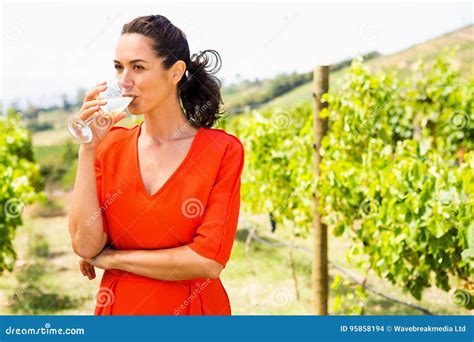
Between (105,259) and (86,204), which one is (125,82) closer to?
(86,204)

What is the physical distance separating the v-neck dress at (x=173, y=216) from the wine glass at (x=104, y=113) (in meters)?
0.17

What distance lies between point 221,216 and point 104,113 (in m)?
0.47

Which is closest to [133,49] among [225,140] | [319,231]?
[225,140]

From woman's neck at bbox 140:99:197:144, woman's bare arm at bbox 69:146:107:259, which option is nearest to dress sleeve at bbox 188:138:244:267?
woman's neck at bbox 140:99:197:144

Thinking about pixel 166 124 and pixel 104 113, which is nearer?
pixel 104 113

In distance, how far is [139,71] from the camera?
2121 millimetres

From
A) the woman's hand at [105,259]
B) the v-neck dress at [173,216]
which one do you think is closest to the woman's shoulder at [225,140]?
the v-neck dress at [173,216]

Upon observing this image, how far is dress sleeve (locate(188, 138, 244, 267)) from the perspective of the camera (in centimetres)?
211

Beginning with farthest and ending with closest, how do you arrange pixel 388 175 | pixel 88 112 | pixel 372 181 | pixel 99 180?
pixel 372 181 < pixel 388 175 < pixel 99 180 < pixel 88 112

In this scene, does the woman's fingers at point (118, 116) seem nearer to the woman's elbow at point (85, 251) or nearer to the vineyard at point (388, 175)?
the woman's elbow at point (85, 251)

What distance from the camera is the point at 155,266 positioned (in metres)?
2.11

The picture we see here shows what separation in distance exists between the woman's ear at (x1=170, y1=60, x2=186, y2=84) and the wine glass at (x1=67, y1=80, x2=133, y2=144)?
0.61 ft

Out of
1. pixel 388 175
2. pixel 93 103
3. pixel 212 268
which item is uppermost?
pixel 93 103

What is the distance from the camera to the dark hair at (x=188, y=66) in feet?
7.09
